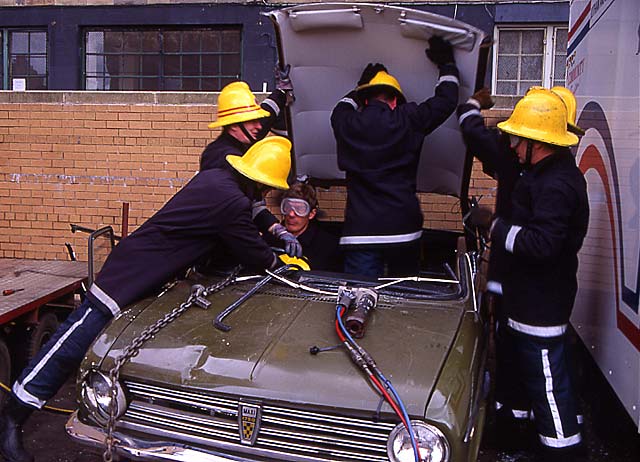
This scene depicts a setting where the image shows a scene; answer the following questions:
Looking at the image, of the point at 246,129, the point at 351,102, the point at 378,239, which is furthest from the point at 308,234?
the point at 351,102

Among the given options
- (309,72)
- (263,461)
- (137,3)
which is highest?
(137,3)

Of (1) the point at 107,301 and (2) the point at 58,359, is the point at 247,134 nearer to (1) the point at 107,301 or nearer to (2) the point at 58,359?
(1) the point at 107,301

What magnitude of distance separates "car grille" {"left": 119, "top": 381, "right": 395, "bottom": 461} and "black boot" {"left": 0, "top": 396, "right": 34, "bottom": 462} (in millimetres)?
1134

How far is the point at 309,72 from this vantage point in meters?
4.77

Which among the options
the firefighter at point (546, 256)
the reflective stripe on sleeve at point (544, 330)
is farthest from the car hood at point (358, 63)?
the reflective stripe on sleeve at point (544, 330)

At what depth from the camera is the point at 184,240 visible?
149 inches

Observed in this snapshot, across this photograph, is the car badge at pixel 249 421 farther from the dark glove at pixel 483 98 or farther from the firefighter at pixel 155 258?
the dark glove at pixel 483 98

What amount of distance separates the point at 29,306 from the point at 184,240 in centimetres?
151

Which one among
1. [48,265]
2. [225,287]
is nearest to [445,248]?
[225,287]

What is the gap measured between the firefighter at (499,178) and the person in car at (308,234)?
1020 millimetres

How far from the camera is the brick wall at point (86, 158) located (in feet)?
24.9

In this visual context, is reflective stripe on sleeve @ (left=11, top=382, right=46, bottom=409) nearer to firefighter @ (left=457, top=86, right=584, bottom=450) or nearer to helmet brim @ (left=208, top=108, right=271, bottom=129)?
helmet brim @ (left=208, top=108, right=271, bottom=129)

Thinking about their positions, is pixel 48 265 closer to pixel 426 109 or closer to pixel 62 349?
pixel 62 349

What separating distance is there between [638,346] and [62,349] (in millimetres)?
3002
